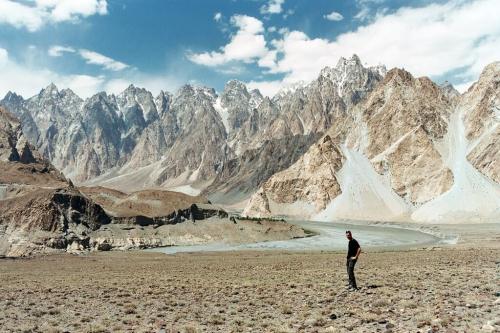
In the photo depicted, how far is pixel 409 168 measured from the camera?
17312 cm

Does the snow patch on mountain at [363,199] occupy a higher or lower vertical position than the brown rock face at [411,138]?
lower

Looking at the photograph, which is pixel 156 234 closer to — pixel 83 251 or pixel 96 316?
pixel 83 251

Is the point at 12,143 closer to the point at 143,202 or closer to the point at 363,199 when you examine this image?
the point at 143,202

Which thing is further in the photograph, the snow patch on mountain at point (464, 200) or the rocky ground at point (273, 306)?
the snow patch on mountain at point (464, 200)

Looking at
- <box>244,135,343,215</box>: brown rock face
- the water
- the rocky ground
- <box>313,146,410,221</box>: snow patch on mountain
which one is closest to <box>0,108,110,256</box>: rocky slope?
the water

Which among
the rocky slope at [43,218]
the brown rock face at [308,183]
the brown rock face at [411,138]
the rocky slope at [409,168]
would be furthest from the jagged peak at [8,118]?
the brown rock face at [411,138]

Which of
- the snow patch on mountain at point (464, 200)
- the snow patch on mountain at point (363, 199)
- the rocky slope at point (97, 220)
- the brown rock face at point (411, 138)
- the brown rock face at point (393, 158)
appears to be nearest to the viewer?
the rocky slope at point (97, 220)

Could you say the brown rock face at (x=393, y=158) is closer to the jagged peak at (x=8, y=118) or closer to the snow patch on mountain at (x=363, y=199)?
the snow patch on mountain at (x=363, y=199)

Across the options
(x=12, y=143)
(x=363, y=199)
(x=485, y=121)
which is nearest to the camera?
(x=12, y=143)

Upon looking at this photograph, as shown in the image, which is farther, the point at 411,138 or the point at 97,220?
the point at 411,138

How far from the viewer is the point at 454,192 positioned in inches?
6048

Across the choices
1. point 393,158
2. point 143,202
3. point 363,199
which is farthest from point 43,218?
point 393,158

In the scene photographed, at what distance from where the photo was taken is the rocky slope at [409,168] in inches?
6073

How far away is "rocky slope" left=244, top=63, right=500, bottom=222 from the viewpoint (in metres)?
154
